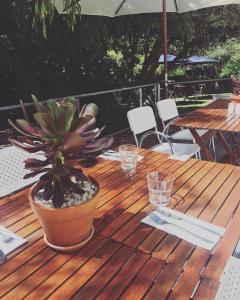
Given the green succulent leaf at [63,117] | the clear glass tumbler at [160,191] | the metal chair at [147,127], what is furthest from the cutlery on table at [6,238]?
the metal chair at [147,127]

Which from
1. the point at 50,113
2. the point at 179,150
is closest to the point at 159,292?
the point at 50,113

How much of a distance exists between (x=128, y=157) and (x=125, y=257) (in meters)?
0.91

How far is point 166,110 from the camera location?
14.1 feet

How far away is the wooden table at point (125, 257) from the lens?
1.06 metres

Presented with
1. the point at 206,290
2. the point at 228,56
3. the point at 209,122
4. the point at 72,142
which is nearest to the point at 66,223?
the point at 72,142

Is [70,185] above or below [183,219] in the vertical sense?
above

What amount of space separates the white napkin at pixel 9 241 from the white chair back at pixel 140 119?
7.52 feet

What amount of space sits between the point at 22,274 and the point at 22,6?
5.44m

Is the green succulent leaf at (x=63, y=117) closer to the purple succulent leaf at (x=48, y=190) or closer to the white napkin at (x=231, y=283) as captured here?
the purple succulent leaf at (x=48, y=190)

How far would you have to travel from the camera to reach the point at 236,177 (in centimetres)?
189

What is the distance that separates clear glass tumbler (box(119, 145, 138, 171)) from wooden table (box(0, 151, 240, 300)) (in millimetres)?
313

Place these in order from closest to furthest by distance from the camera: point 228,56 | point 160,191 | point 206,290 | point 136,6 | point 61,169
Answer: point 206,290 < point 61,169 < point 160,191 < point 136,6 < point 228,56

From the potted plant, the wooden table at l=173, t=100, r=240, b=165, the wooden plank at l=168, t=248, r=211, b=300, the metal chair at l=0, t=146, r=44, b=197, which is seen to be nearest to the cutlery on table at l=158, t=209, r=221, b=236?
the wooden plank at l=168, t=248, r=211, b=300

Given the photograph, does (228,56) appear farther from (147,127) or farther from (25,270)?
(25,270)
